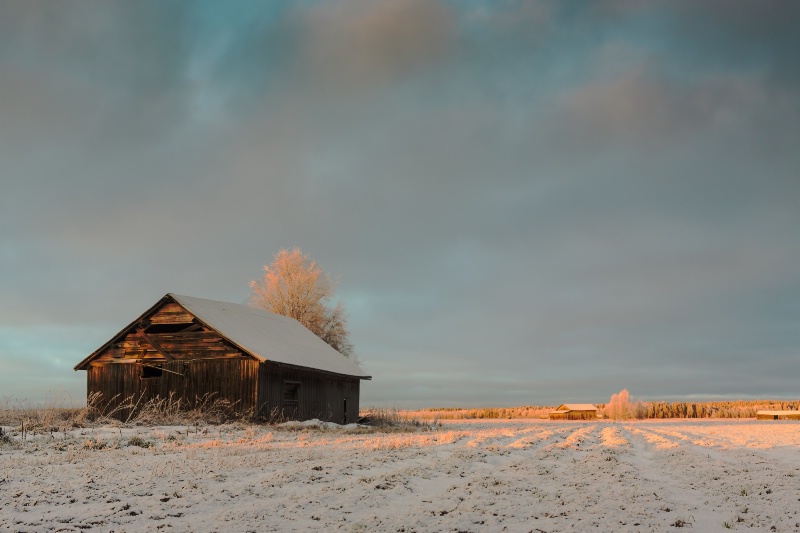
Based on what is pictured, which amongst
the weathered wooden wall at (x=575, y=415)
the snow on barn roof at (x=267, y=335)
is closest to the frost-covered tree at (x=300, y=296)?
the snow on barn roof at (x=267, y=335)

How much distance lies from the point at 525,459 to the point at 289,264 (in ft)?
138

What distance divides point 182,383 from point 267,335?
5.68 metres

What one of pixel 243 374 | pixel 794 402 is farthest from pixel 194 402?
pixel 794 402

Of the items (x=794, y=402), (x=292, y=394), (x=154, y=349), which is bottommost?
(x=794, y=402)

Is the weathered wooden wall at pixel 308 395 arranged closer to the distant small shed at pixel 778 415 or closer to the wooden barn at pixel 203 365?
the wooden barn at pixel 203 365

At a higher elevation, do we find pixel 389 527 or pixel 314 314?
pixel 314 314

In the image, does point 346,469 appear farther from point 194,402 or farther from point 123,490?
point 194,402

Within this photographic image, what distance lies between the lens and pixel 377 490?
1084cm

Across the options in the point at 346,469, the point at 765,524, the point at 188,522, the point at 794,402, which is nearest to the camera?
the point at 188,522

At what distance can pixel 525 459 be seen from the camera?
16.6 meters

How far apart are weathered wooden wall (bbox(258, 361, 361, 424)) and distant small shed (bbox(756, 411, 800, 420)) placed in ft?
170

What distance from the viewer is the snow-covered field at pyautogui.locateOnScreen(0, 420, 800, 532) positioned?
8.82m

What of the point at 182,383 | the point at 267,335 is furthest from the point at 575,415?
the point at 182,383

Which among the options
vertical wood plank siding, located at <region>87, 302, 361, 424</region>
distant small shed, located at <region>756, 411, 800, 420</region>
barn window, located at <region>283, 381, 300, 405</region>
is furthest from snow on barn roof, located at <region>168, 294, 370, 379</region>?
distant small shed, located at <region>756, 411, 800, 420</region>
